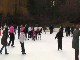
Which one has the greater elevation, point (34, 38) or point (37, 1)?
point (37, 1)

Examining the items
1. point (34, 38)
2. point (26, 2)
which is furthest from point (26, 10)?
point (34, 38)

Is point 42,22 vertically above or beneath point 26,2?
beneath

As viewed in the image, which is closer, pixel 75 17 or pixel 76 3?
pixel 75 17

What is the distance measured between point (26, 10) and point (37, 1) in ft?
19.9

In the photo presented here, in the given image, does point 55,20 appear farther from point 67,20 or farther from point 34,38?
point 34,38

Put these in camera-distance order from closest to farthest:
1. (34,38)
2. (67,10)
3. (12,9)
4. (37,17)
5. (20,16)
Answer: (34,38)
(12,9)
(20,16)
(37,17)
(67,10)

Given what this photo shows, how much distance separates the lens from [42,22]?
5684 centimetres

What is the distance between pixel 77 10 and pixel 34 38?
3669 centimetres

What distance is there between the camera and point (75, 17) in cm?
5706

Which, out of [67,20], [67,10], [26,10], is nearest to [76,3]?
[67,10]

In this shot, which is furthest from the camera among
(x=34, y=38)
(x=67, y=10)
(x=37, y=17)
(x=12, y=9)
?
(x=67, y=10)

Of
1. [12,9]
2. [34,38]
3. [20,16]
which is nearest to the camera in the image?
[34,38]

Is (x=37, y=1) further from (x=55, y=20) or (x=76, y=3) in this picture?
(x=76, y=3)

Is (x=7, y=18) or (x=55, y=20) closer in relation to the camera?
(x=7, y=18)
